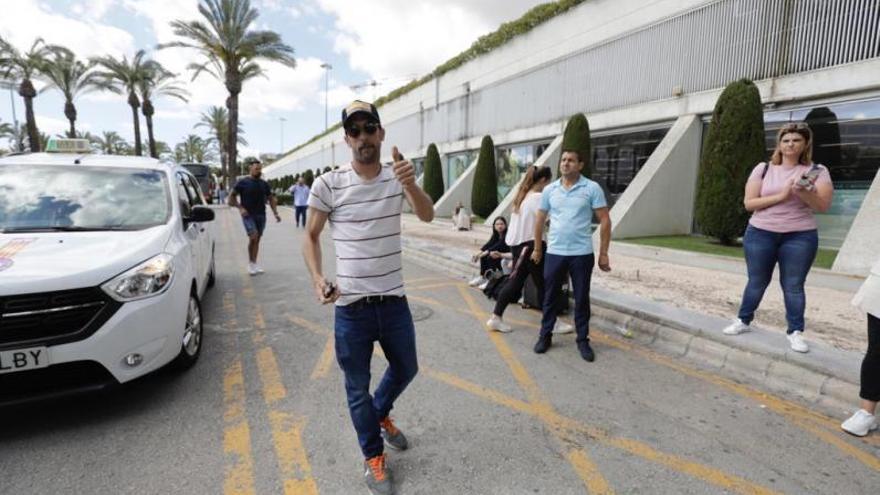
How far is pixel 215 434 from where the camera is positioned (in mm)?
2771

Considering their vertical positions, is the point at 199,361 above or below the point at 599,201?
below

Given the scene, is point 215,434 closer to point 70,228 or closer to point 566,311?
point 70,228

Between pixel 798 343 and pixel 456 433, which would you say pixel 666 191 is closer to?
pixel 798 343

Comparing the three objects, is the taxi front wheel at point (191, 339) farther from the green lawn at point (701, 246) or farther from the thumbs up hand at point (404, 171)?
the green lawn at point (701, 246)

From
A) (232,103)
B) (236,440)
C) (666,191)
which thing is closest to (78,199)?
(236,440)

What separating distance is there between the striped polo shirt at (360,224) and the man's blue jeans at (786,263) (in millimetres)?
3304

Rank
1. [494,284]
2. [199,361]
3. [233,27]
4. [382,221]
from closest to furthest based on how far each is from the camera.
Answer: [382,221], [199,361], [494,284], [233,27]

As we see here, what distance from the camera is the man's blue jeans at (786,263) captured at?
3564 mm

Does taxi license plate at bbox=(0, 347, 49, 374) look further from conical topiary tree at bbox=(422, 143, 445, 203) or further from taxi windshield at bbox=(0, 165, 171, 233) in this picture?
conical topiary tree at bbox=(422, 143, 445, 203)

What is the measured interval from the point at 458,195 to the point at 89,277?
57.1ft

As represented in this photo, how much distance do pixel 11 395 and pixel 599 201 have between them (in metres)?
4.26

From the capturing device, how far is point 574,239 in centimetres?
396

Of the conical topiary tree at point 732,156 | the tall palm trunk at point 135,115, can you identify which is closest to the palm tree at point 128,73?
the tall palm trunk at point 135,115

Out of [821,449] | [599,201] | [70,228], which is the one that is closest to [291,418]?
[70,228]
